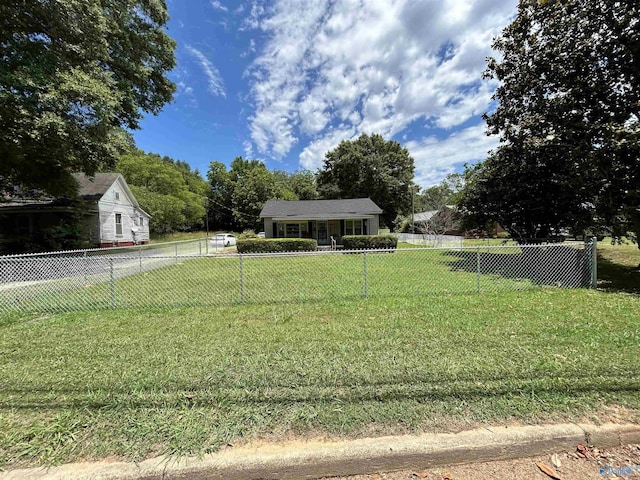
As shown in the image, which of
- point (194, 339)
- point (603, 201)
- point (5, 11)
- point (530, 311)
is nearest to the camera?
point (194, 339)

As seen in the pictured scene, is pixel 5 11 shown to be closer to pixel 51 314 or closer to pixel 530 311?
pixel 51 314

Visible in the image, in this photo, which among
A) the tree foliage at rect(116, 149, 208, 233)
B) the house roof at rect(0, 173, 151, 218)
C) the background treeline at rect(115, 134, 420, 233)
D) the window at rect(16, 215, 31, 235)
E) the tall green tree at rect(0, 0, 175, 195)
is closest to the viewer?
the tall green tree at rect(0, 0, 175, 195)

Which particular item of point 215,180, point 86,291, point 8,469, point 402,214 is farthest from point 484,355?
point 215,180

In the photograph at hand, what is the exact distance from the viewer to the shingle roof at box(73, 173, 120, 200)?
1873 centimetres

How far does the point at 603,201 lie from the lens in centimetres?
851

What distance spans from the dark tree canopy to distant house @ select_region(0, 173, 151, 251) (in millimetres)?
19859

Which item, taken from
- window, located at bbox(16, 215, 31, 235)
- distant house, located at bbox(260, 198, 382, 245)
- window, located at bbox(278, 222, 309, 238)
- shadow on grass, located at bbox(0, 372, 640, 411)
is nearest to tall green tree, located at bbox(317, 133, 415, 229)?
distant house, located at bbox(260, 198, 382, 245)

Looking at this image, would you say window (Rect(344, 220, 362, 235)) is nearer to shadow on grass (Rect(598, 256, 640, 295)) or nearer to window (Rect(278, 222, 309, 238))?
window (Rect(278, 222, 309, 238))

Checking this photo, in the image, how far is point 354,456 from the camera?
197 centimetres

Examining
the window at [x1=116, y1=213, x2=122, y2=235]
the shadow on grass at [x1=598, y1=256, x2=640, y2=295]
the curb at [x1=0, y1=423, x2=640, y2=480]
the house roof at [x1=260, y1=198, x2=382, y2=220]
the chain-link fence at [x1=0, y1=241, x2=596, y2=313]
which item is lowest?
the curb at [x1=0, y1=423, x2=640, y2=480]

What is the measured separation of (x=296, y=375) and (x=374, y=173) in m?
40.6

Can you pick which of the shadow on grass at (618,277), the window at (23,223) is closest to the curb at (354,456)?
the shadow on grass at (618,277)

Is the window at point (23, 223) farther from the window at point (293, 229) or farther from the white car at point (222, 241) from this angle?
the window at point (293, 229)

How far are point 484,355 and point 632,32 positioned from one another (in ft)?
35.1
